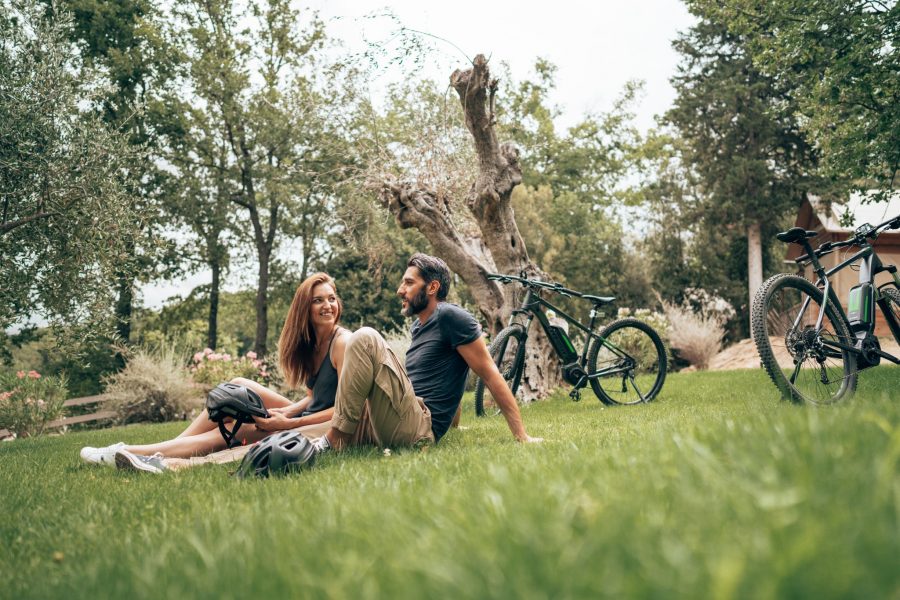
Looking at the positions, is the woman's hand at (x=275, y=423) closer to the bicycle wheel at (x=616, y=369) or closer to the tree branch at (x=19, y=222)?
the bicycle wheel at (x=616, y=369)

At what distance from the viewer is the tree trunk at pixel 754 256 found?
2448cm

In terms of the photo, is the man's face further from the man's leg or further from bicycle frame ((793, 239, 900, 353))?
bicycle frame ((793, 239, 900, 353))

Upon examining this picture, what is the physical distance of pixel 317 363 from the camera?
5.29 meters

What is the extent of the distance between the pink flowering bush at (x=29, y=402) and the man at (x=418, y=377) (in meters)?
10.3

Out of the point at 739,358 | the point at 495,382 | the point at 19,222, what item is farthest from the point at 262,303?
the point at 495,382

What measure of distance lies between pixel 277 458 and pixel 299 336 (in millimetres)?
1569

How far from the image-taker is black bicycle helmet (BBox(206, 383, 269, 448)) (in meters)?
4.50

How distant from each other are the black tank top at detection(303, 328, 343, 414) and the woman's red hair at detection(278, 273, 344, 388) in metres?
0.20

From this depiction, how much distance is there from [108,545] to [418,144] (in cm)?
1044

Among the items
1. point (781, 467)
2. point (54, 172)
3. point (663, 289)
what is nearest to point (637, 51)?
A: point (663, 289)

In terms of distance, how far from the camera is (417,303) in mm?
4805

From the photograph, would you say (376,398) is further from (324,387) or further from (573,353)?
(573,353)

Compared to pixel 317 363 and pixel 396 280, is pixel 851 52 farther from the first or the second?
pixel 396 280

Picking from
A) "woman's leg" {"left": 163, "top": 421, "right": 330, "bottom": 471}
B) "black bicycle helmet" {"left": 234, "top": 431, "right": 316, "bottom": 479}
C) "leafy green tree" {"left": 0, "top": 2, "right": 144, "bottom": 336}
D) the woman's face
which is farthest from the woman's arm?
"leafy green tree" {"left": 0, "top": 2, "right": 144, "bottom": 336}
